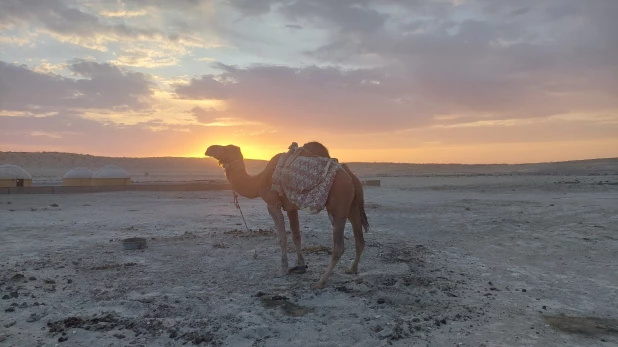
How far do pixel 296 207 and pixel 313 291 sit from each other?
196 cm

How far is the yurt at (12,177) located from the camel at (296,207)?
35022mm

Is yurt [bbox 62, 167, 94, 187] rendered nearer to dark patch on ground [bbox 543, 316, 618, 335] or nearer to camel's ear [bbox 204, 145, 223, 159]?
camel's ear [bbox 204, 145, 223, 159]

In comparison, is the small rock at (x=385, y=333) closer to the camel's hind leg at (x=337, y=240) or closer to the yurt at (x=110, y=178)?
the camel's hind leg at (x=337, y=240)

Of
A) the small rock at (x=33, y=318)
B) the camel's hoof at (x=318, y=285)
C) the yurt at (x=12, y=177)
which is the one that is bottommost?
the small rock at (x=33, y=318)

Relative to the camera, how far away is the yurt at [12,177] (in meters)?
36.1

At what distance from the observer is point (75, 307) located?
6.84 meters

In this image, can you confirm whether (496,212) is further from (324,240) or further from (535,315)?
(535,315)

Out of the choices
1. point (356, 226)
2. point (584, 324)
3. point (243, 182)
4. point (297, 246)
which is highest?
point (243, 182)

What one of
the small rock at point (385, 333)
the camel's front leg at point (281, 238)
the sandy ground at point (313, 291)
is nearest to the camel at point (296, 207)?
the camel's front leg at point (281, 238)

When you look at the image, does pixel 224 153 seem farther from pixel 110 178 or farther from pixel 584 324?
pixel 110 178

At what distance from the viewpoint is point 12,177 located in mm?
36781

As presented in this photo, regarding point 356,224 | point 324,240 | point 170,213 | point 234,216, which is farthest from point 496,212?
point 170,213

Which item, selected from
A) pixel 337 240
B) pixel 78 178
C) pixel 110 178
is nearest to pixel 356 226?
pixel 337 240

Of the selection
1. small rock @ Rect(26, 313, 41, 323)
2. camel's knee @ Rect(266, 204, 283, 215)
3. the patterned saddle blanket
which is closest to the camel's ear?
the patterned saddle blanket
